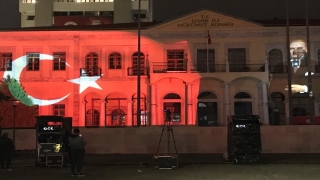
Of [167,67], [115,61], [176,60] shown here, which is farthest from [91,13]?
[167,67]

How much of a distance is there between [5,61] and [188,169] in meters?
30.2

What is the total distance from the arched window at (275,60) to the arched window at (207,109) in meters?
6.24

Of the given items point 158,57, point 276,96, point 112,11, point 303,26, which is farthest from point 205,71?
point 112,11

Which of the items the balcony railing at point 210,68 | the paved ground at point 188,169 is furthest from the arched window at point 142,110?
the paved ground at point 188,169

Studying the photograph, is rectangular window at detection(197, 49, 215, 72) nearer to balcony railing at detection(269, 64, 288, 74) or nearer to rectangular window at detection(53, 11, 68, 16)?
balcony railing at detection(269, 64, 288, 74)

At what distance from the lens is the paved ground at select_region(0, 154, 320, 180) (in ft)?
51.0

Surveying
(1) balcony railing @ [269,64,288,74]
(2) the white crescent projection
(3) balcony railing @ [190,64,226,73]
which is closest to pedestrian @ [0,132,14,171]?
(2) the white crescent projection

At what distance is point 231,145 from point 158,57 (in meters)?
22.2

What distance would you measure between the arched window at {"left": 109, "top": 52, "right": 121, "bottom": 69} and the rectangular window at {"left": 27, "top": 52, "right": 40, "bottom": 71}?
7.18 meters

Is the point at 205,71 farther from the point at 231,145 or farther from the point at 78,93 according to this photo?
the point at 231,145

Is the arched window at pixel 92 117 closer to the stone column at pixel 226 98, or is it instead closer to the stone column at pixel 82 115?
the stone column at pixel 82 115

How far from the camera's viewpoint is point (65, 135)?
19625mm

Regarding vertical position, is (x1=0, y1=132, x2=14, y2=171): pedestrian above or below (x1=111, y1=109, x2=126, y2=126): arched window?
below

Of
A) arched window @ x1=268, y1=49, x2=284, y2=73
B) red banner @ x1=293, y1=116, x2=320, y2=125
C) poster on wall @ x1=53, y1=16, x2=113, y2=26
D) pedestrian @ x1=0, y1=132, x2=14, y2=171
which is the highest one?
poster on wall @ x1=53, y1=16, x2=113, y2=26
